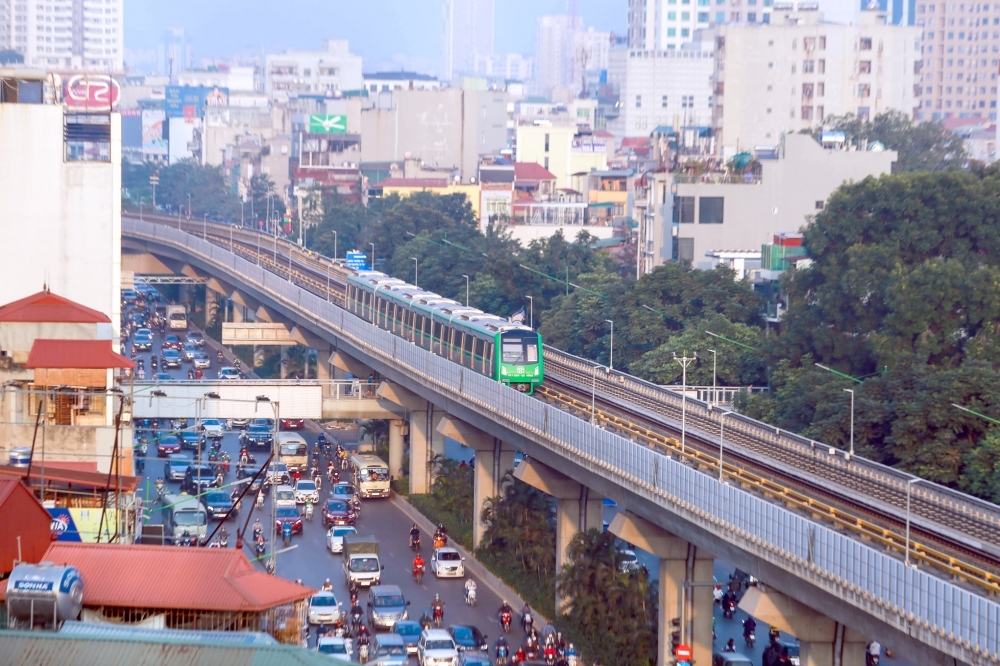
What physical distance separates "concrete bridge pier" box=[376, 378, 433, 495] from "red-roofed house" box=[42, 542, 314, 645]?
36645 mm

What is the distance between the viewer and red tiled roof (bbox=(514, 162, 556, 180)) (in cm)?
14180

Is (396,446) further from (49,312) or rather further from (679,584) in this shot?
(679,584)

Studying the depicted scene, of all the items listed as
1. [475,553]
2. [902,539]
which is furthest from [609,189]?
[902,539]

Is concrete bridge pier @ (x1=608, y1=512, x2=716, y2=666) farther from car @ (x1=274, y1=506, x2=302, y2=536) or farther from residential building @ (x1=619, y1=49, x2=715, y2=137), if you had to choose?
residential building @ (x1=619, y1=49, x2=715, y2=137)

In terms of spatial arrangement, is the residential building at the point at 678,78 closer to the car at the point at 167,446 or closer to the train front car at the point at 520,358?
the car at the point at 167,446

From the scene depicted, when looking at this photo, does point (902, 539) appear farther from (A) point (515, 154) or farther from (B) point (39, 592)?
(A) point (515, 154)

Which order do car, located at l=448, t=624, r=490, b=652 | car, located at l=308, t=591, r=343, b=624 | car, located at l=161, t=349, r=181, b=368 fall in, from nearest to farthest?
1. car, located at l=448, t=624, r=490, b=652
2. car, located at l=308, t=591, r=343, b=624
3. car, located at l=161, t=349, r=181, b=368

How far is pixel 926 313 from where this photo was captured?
53625 millimetres

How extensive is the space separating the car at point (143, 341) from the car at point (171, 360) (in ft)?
17.6

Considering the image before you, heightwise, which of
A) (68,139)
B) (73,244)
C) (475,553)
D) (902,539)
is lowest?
(475,553)

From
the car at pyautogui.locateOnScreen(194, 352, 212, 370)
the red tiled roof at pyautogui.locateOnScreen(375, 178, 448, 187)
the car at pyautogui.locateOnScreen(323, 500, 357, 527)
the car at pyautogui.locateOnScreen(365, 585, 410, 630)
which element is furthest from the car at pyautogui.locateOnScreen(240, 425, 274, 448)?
the red tiled roof at pyautogui.locateOnScreen(375, 178, 448, 187)

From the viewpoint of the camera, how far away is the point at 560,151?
6275 inches

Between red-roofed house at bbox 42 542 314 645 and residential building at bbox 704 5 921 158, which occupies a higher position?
residential building at bbox 704 5 921 158

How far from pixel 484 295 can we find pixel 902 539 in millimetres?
55141
